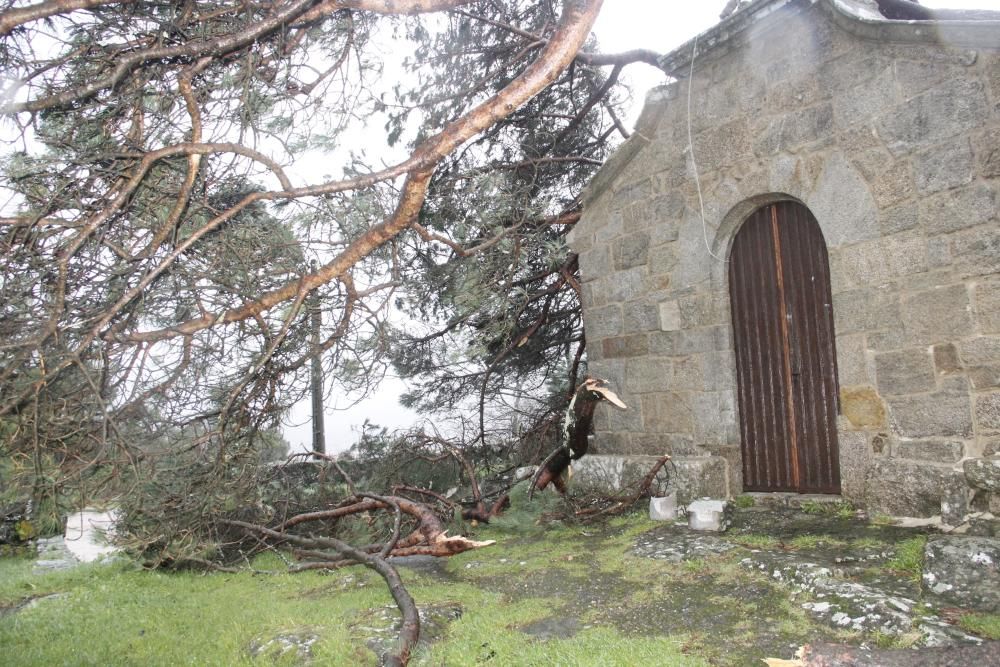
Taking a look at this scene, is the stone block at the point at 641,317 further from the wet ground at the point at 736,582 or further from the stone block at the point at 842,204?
the wet ground at the point at 736,582

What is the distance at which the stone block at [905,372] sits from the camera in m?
4.64

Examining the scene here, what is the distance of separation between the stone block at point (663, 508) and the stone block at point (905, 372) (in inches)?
73.8

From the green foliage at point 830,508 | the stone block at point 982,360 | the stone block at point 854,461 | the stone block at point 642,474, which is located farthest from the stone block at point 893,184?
the stone block at point 642,474

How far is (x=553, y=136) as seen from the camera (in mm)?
8211

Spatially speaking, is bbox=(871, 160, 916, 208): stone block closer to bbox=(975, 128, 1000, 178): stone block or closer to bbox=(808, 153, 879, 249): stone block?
bbox=(808, 153, 879, 249): stone block

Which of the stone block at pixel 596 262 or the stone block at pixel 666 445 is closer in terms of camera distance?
the stone block at pixel 666 445

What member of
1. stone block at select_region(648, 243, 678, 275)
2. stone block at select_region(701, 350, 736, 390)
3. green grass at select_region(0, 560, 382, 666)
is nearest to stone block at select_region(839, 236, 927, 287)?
stone block at select_region(701, 350, 736, 390)

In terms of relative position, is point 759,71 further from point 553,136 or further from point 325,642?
point 325,642

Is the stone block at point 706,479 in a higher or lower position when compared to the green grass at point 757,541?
higher

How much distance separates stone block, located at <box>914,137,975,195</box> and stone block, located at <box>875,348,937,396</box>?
1.09m

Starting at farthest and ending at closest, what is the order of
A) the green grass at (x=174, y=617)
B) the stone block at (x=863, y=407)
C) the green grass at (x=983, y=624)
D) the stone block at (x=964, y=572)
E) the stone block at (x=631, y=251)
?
the stone block at (x=631, y=251) < the stone block at (x=863, y=407) < the green grass at (x=174, y=617) < the stone block at (x=964, y=572) < the green grass at (x=983, y=624)

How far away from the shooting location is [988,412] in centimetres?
432

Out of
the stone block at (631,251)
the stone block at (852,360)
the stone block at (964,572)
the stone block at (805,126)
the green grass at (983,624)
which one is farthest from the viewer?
the stone block at (631,251)

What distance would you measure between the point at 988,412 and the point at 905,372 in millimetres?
557
